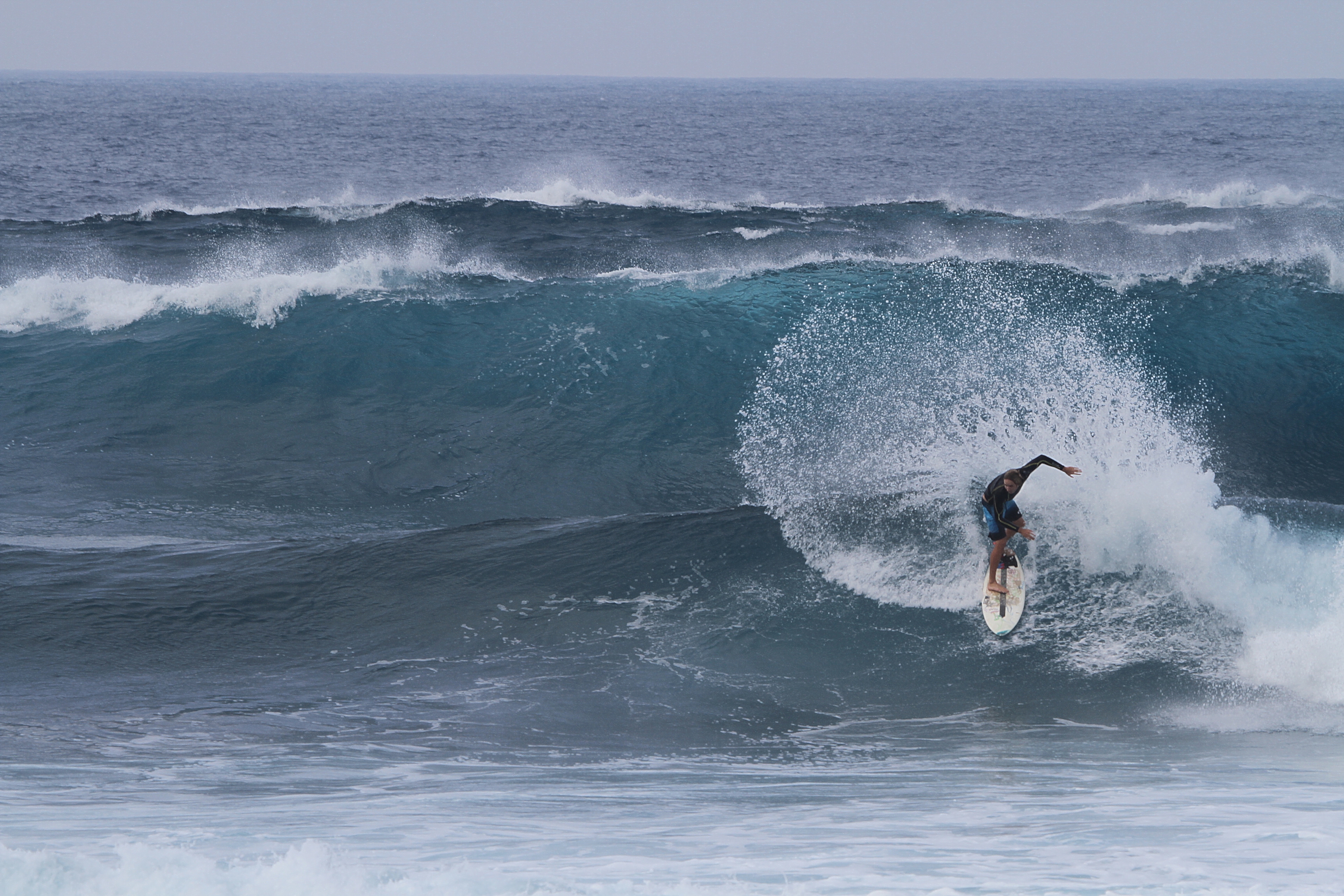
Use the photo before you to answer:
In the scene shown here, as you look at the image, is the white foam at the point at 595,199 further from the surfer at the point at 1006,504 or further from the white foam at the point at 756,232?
the surfer at the point at 1006,504

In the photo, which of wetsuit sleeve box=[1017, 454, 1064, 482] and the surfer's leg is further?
the surfer's leg

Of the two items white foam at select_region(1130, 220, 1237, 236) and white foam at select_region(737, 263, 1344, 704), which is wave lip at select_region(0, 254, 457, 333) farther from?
white foam at select_region(1130, 220, 1237, 236)

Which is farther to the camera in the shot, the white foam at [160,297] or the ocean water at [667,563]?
the white foam at [160,297]

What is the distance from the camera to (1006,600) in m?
8.77

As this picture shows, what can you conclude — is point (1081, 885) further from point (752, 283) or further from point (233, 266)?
point (233, 266)

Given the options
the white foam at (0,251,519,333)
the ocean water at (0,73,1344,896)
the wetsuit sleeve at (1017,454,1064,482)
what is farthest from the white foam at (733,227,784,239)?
the wetsuit sleeve at (1017,454,1064,482)

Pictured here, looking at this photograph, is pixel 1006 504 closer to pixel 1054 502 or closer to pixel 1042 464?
pixel 1042 464

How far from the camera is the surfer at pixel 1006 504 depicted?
8.00 metres

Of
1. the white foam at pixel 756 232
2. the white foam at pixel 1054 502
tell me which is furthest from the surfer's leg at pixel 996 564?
the white foam at pixel 756 232

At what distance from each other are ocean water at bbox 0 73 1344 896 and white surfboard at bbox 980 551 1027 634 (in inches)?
8.3

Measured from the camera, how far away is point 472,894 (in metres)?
4.33

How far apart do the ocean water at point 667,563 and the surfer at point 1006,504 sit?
99cm

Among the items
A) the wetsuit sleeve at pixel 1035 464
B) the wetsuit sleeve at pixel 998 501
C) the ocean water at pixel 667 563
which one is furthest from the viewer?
the wetsuit sleeve at pixel 998 501

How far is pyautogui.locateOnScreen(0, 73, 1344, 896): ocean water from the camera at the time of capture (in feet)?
17.6
